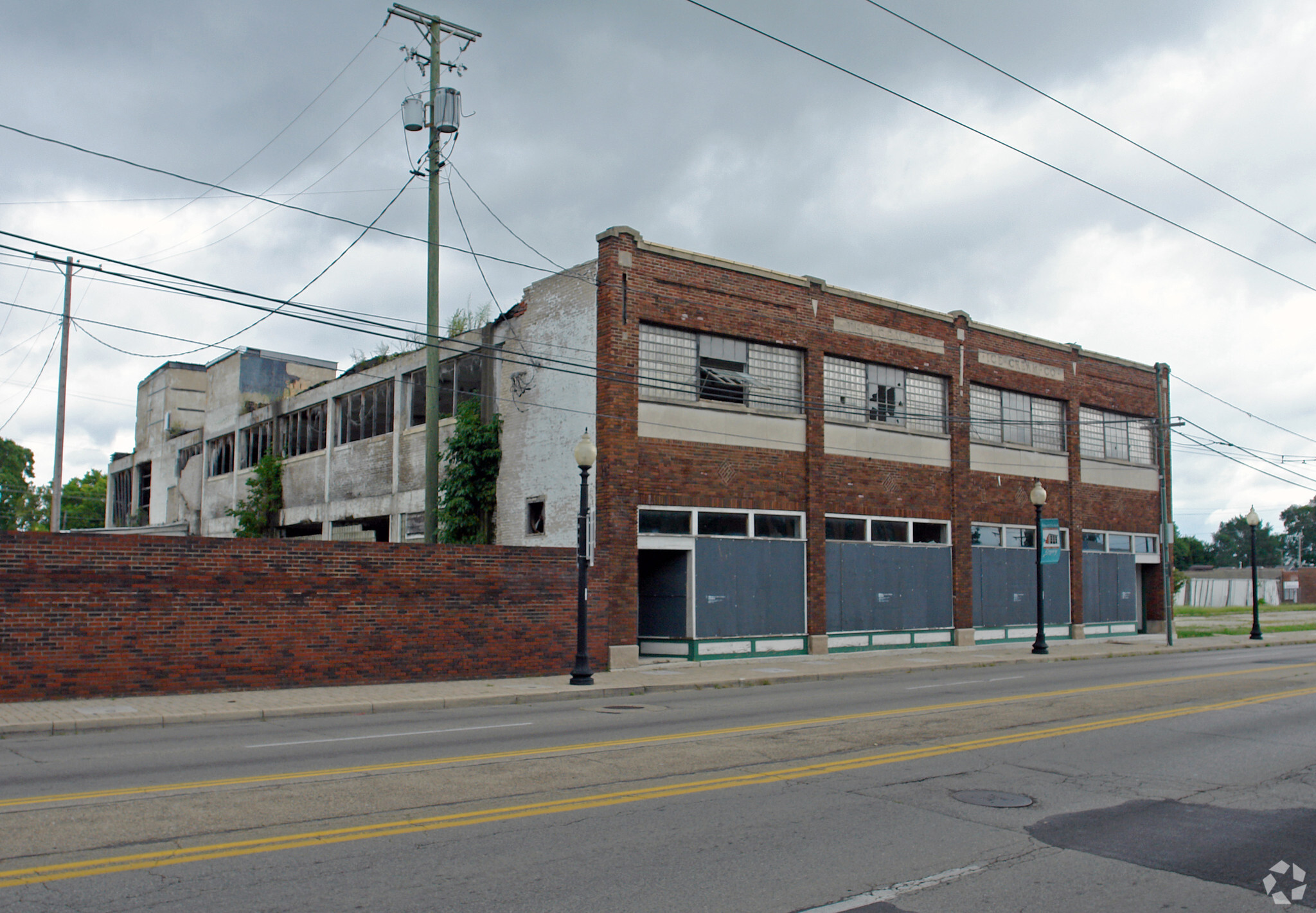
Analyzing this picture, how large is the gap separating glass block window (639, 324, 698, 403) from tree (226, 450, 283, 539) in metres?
18.1

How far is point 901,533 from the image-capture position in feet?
93.7

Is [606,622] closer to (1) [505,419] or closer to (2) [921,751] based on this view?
(1) [505,419]

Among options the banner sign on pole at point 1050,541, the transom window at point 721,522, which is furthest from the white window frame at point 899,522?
the banner sign on pole at point 1050,541

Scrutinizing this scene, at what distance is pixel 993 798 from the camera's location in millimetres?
8859

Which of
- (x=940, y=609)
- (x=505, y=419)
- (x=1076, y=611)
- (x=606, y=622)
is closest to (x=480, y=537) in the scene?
(x=505, y=419)

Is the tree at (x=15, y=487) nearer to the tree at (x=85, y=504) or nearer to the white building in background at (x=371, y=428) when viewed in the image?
the tree at (x=85, y=504)

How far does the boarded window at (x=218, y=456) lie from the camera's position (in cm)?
4081

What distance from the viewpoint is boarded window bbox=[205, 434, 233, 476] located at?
134 feet

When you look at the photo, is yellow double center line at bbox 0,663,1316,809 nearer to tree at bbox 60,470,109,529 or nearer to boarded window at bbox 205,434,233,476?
boarded window at bbox 205,434,233,476

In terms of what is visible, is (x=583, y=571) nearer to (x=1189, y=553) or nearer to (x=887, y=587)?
(x=887, y=587)

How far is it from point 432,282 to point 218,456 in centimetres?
2496

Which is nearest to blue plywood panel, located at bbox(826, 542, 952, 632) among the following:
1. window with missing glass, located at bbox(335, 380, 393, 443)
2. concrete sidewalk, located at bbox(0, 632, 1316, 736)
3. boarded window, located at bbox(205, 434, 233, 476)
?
concrete sidewalk, located at bbox(0, 632, 1316, 736)

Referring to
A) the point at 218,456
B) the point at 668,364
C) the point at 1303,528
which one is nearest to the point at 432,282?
the point at 668,364

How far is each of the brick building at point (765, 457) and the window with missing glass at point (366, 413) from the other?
10cm
